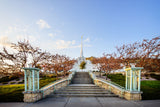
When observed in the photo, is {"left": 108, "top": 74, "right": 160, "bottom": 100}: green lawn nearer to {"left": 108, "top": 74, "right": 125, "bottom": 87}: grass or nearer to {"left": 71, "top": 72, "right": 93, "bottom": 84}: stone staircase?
{"left": 108, "top": 74, "right": 125, "bottom": 87}: grass

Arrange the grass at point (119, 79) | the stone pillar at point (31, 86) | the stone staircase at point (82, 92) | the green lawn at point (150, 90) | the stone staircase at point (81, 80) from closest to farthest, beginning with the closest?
the stone pillar at point (31, 86) → the green lawn at point (150, 90) → the stone staircase at point (82, 92) → the grass at point (119, 79) → the stone staircase at point (81, 80)

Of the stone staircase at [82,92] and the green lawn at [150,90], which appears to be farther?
the stone staircase at [82,92]

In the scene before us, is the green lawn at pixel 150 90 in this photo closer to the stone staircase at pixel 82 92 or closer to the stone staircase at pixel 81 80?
the stone staircase at pixel 82 92

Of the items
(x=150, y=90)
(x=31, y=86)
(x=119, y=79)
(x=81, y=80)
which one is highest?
(x=31, y=86)

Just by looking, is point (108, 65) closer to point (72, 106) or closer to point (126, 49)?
point (126, 49)

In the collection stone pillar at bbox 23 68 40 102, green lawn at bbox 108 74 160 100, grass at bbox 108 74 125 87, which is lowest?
grass at bbox 108 74 125 87

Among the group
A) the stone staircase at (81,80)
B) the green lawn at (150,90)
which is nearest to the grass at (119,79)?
the green lawn at (150,90)

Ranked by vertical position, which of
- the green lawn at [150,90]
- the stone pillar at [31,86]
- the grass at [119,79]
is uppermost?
the stone pillar at [31,86]

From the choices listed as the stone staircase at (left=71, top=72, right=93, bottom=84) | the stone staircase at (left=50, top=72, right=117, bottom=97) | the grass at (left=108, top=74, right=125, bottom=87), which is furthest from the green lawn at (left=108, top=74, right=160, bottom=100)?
the stone staircase at (left=71, top=72, right=93, bottom=84)

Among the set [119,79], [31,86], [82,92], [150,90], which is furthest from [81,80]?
[31,86]

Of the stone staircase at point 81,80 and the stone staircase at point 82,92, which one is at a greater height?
the stone staircase at point 82,92

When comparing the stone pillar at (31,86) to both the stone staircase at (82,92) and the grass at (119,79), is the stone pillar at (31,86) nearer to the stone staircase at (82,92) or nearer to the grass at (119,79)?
the stone staircase at (82,92)

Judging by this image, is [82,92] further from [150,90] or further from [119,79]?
[119,79]

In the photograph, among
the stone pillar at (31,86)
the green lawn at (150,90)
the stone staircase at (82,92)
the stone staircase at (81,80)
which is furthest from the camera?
the stone staircase at (81,80)
